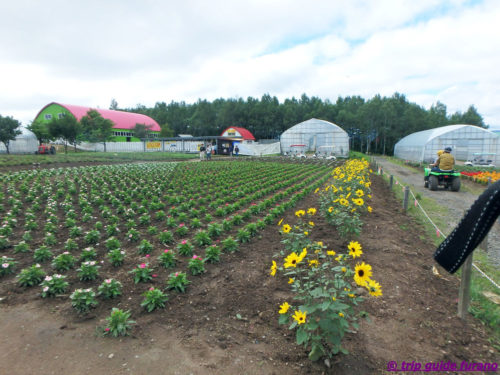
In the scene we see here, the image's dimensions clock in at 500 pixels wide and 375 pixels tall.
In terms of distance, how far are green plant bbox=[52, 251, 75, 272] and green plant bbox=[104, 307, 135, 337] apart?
6.06ft

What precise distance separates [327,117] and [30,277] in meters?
62.6

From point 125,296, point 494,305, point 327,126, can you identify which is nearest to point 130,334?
point 125,296

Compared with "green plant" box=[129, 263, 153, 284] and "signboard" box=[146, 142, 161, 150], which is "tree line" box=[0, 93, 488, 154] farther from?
"green plant" box=[129, 263, 153, 284]

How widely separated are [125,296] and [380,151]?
60.5 m

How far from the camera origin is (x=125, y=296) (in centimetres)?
344

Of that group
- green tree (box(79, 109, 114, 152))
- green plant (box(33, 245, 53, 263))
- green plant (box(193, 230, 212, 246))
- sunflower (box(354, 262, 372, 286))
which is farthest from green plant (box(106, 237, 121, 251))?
green tree (box(79, 109, 114, 152))

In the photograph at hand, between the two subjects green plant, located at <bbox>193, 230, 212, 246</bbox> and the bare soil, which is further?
green plant, located at <bbox>193, 230, 212, 246</bbox>

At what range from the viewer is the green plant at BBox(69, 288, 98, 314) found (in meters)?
3.15

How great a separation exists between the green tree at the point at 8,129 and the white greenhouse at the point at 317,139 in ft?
107

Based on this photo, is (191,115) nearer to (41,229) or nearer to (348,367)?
(41,229)

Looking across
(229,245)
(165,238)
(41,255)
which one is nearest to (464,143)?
(229,245)

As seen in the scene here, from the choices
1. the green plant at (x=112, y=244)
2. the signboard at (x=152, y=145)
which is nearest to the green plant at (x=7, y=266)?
the green plant at (x=112, y=244)

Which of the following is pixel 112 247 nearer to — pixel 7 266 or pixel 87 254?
pixel 87 254

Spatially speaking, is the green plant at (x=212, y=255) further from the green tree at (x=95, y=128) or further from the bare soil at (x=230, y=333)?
the green tree at (x=95, y=128)
